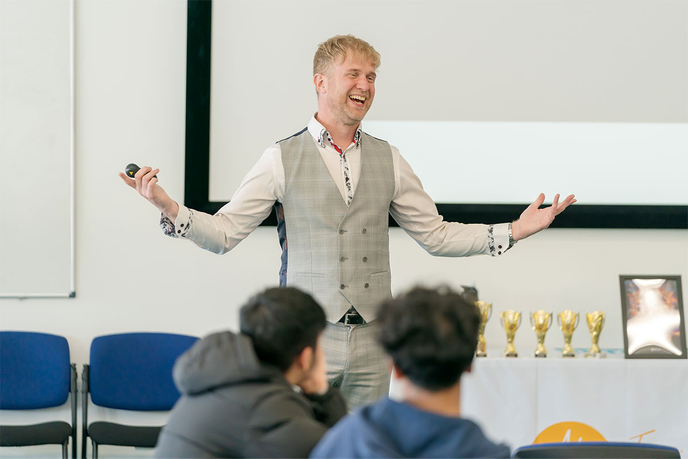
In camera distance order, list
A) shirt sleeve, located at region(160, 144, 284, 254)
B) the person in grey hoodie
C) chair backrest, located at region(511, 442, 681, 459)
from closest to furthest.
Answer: the person in grey hoodie → chair backrest, located at region(511, 442, 681, 459) → shirt sleeve, located at region(160, 144, 284, 254)

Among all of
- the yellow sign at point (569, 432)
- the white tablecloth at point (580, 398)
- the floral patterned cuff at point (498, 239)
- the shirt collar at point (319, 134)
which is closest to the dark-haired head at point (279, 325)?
the shirt collar at point (319, 134)

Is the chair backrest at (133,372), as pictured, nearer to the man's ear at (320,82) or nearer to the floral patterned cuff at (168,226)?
the floral patterned cuff at (168,226)

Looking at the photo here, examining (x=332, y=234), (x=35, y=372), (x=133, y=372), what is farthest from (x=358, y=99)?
(x=35, y=372)

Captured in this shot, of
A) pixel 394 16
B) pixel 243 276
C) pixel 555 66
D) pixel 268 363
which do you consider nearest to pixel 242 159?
pixel 243 276

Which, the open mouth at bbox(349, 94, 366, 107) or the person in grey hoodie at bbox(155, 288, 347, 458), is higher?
the open mouth at bbox(349, 94, 366, 107)

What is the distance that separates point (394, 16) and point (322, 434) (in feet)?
7.99

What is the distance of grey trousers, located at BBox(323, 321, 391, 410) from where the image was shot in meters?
1.92

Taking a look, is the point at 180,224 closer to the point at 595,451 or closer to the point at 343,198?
the point at 343,198

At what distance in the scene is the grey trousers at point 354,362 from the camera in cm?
192

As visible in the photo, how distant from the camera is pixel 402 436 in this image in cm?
91

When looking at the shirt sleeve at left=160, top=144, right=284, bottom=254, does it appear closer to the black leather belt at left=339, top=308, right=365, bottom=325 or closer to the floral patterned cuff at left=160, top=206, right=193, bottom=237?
the floral patterned cuff at left=160, top=206, right=193, bottom=237

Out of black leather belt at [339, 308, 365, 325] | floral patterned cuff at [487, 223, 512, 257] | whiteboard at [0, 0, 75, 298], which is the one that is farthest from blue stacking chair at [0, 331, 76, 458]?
floral patterned cuff at [487, 223, 512, 257]

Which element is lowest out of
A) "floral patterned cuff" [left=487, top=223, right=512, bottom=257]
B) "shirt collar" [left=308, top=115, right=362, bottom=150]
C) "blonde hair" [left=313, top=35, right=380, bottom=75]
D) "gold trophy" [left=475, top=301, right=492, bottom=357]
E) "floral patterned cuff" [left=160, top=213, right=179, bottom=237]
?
"gold trophy" [left=475, top=301, right=492, bottom=357]

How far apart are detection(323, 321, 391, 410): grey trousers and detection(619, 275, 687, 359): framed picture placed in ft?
3.93
